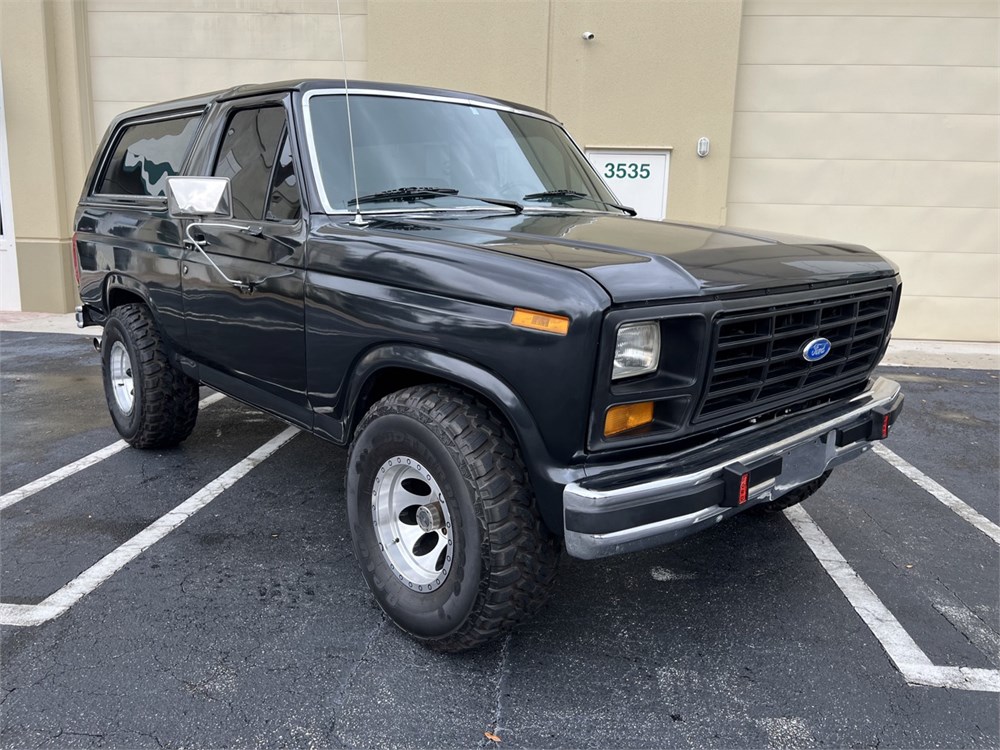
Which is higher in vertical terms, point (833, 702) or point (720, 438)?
point (720, 438)

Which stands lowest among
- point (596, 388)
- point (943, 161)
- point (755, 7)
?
point (596, 388)

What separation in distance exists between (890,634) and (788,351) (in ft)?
4.01

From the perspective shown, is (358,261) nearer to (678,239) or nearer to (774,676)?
(678,239)

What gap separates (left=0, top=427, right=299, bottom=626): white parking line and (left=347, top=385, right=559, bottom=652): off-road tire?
1.45m

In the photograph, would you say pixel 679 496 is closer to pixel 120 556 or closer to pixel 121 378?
pixel 120 556

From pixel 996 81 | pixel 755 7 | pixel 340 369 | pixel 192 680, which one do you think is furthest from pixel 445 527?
pixel 996 81

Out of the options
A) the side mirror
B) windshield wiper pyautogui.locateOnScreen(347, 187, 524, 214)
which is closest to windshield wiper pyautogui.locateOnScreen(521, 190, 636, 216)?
windshield wiper pyautogui.locateOnScreen(347, 187, 524, 214)

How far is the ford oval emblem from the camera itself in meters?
2.81

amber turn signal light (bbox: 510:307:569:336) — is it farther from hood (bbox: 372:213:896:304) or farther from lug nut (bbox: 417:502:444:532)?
Result: lug nut (bbox: 417:502:444:532)

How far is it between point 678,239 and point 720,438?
829 mm

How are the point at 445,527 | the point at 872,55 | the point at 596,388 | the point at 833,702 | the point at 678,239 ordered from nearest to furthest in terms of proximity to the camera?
1. the point at 596,388
2. the point at 833,702
3. the point at 445,527
4. the point at 678,239
5. the point at 872,55

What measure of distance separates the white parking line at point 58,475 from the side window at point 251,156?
6.71 feet

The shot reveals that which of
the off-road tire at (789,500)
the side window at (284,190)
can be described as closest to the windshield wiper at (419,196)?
the side window at (284,190)

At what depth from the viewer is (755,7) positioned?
29.2 ft
